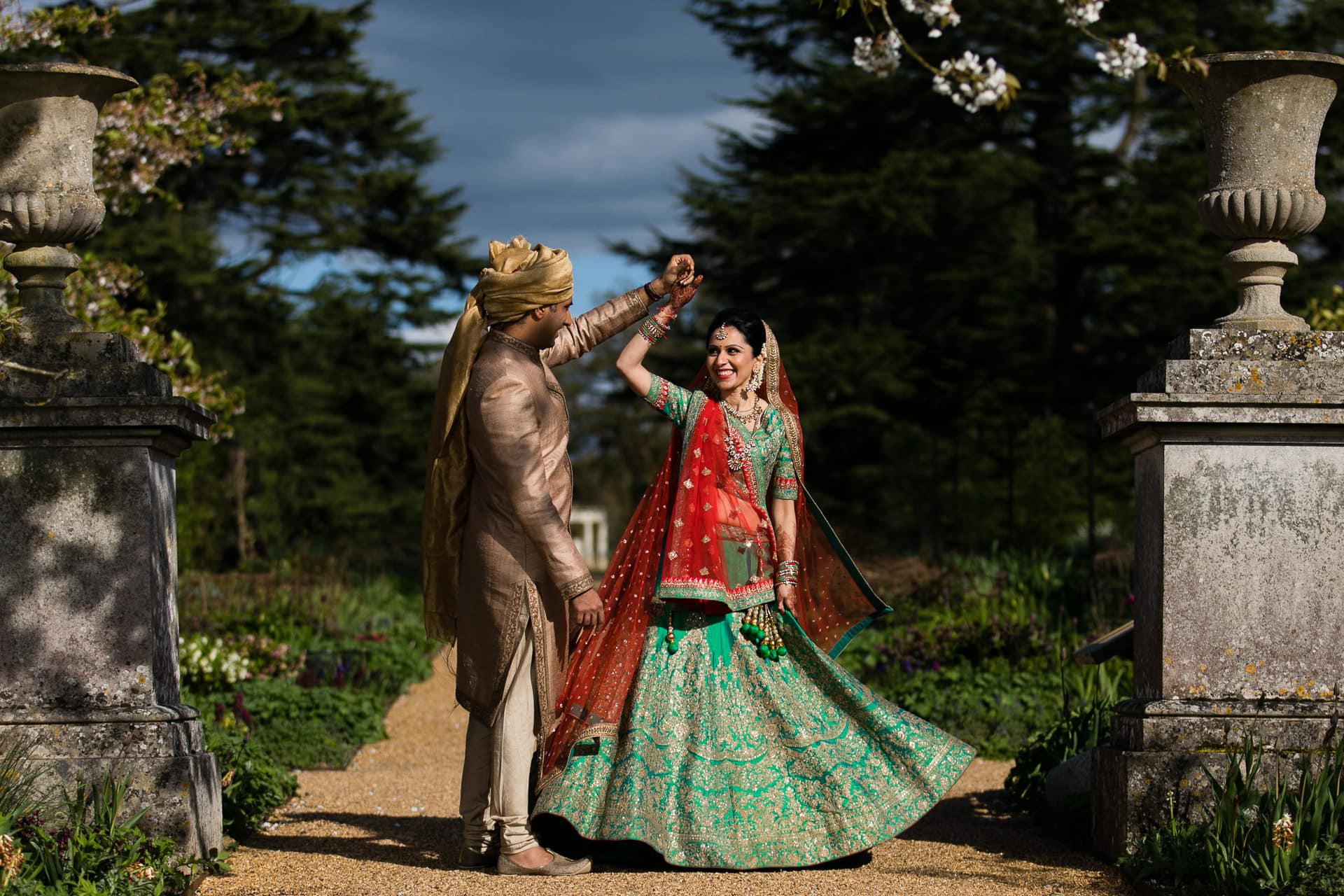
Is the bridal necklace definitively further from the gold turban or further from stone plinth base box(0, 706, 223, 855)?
stone plinth base box(0, 706, 223, 855)

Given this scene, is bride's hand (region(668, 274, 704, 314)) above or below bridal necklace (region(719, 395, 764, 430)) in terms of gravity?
above

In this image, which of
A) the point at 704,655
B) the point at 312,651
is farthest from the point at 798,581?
the point at 312,651

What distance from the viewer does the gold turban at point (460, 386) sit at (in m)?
4.57

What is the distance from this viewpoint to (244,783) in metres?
5.28

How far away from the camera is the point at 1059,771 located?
535 centimetres

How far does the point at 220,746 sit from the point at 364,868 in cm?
103

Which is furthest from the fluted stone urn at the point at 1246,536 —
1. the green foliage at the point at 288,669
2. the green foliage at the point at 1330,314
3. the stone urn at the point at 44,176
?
the green foliage at the point at 1330,314

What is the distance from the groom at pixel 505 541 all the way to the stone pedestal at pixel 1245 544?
1777mm

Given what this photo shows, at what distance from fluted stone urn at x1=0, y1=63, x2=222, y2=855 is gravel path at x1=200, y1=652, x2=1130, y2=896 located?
1.31 feet

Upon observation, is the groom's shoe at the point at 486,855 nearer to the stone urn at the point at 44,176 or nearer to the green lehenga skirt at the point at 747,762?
the green lehenga skirt at the point at 747,762

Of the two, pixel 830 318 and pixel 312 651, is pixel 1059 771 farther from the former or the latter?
pixel 830 318

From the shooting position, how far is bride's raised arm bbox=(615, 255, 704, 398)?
484 cm

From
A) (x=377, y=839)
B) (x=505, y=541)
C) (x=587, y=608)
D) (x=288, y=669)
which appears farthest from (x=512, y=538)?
(x=288, y=669)

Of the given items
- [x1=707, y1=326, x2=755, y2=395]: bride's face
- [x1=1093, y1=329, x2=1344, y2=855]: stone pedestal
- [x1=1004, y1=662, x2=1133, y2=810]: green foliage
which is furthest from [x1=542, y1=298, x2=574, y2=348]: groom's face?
[x1=1004, y1=662, x2=1133, y2=810]: green foliage
